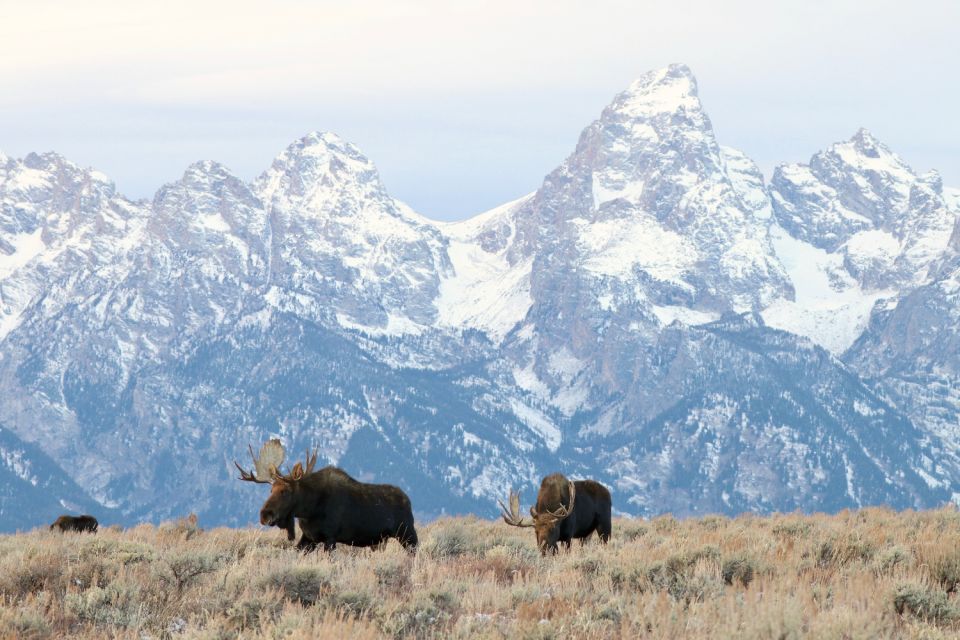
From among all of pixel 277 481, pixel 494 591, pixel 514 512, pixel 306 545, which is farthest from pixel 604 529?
pixel 494 591

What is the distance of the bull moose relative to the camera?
642 inches

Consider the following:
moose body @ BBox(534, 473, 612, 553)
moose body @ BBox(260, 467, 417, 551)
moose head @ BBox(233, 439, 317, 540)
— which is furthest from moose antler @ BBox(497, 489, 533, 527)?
moose head @ BBox(233, 439, 317, 540)

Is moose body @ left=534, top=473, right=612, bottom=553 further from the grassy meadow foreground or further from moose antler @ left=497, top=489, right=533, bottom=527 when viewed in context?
the grassy meadow foreground

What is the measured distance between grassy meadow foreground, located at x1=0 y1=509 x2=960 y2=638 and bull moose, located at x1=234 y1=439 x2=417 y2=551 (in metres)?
0.38

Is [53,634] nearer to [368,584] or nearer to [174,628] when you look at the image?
[174,628]

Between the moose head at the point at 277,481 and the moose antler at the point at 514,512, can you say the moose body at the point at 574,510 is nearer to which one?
the moose antler at the point at 514,512

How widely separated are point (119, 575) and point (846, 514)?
18.0m

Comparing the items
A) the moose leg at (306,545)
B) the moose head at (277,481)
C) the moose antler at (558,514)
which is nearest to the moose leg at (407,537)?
the moose leg at (306,545)

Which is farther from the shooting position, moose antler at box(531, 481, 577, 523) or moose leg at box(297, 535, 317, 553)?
moose antler at box(531, 481, 577, 523)

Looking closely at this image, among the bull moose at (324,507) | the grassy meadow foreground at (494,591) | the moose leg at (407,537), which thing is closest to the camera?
the grassy meadow foreground at (494,591)

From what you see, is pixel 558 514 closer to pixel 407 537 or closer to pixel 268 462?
pixel 407 537

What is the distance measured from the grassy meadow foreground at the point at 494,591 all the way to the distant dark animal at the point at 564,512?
163cm

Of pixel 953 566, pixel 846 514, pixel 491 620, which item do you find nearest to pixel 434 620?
pixel 491 620

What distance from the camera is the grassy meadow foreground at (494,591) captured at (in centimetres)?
1005
